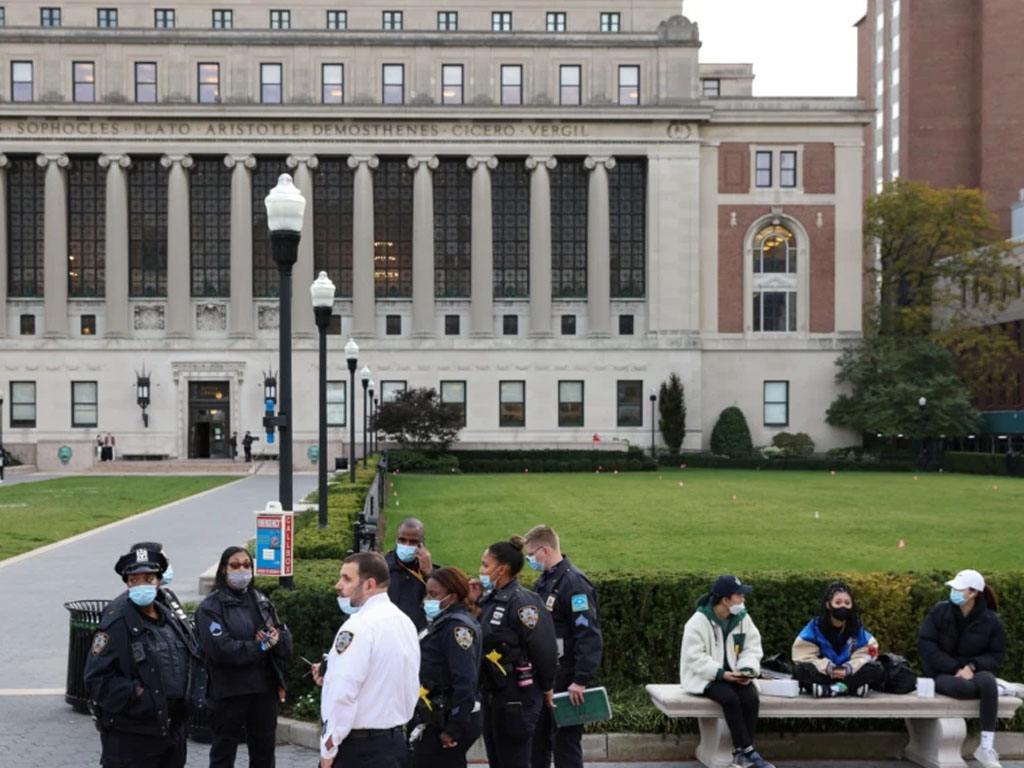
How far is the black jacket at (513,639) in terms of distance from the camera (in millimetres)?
8633

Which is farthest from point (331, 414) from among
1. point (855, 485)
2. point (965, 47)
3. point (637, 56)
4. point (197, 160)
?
point (965, 47)

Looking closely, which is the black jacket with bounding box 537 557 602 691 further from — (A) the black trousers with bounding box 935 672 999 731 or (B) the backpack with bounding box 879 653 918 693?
(A) the black trousers with bounding box 935 672 999 731

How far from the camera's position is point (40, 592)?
2020 cm

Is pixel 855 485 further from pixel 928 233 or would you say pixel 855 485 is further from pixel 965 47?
pixel 965 47

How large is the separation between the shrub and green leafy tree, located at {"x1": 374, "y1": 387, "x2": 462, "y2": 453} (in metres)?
19.5

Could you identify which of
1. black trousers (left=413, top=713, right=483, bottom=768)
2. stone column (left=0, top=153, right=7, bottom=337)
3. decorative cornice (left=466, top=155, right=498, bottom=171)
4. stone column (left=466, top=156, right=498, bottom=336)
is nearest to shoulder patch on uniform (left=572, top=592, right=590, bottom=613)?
black trousers (left=413, top=713, right=483, bottom=768)

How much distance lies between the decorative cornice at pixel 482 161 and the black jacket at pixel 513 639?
6161 cm

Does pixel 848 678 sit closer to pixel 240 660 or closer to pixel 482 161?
pixel 240 660

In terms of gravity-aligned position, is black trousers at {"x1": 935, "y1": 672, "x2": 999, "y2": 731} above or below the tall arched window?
below

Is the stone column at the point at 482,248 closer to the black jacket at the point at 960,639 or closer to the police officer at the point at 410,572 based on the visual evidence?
the black jacket at the point at 960,639

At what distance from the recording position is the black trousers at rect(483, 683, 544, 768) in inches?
340

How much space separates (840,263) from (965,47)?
30.5m

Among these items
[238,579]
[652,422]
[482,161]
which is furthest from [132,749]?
[482,161]

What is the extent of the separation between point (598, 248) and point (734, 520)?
3932cm
